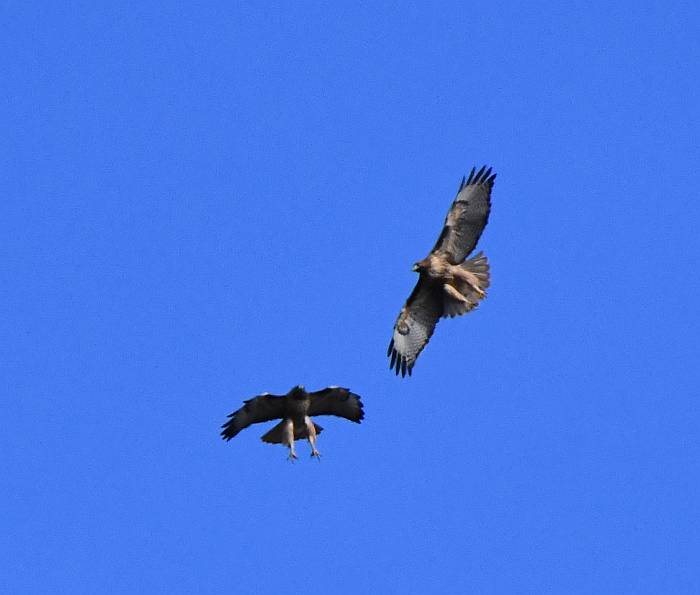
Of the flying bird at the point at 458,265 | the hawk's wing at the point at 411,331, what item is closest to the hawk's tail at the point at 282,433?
the hawk's wing at the point at 411,331

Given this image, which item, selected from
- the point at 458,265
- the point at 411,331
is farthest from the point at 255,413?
the point at 458,265

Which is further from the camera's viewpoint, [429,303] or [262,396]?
[429,303]

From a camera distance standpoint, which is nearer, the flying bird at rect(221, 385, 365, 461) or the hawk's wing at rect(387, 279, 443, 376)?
the flying bird at rect(221, 385, 365, 461)

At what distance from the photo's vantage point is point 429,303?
57.6 ft

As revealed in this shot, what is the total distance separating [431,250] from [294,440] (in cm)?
336

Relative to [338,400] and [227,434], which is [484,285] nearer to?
[338,400]

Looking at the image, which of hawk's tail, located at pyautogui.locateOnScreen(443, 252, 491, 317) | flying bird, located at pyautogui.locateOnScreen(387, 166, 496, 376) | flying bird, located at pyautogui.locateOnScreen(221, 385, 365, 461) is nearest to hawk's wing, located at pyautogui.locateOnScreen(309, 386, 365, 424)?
flying bird, located at pyautogui.locateOnScreen(221, 385, 365, 461)

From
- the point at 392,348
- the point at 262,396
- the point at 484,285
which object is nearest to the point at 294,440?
the point at 262,396

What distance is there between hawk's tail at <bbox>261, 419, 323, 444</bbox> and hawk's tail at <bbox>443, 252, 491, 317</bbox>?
2.79 meters

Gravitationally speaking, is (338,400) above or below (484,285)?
below

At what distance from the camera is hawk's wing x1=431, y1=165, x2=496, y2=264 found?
662 inches

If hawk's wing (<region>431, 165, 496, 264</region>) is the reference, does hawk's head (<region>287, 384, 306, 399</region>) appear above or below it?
below

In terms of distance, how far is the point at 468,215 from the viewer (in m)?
16.9

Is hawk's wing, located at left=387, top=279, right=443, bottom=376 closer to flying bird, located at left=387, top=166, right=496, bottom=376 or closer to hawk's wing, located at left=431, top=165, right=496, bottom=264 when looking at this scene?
flying bird, located at left=387, top=166, right=496, bottom=376
